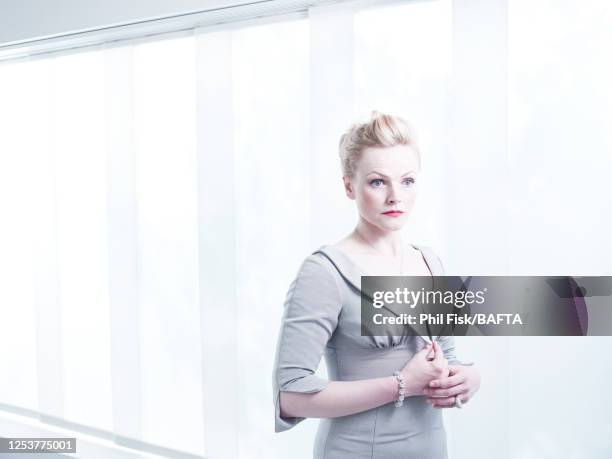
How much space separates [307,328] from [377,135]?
0.46 metres

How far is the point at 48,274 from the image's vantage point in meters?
2.49

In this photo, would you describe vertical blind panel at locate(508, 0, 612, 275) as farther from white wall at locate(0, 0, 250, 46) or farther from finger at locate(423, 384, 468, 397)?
white wall at locate(0, 0, 250, 46)

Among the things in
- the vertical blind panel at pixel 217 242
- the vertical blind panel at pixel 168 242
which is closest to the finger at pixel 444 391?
the vertical blind panel at pixel 217 242

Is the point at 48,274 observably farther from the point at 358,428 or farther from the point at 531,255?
the point at 531,255

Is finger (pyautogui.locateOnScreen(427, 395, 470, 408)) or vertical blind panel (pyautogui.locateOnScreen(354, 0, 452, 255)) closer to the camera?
finger (pyautogui.locateOnScreen(427, 395, 470, 408))

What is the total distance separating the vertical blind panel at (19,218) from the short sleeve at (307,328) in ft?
5.93

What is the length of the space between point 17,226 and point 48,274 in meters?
0.36

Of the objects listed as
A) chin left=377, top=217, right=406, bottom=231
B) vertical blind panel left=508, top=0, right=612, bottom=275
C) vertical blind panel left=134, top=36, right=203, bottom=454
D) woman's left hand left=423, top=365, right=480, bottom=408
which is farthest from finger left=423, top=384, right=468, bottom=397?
vertical blind panel left=134, top=36, right=203, bottom=454

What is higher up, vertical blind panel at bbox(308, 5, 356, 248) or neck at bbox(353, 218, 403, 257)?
vertical blind panel at bbox(308, 5, 356, 248)

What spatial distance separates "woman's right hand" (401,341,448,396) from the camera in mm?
1210

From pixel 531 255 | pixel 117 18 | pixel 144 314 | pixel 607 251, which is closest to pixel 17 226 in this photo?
pixel 144 314

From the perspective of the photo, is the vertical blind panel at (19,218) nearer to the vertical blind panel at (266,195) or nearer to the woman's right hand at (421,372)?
the vertical blind panel at (266,195)

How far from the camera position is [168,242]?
222 centimetres

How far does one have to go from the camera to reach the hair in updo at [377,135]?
1.23 meters
